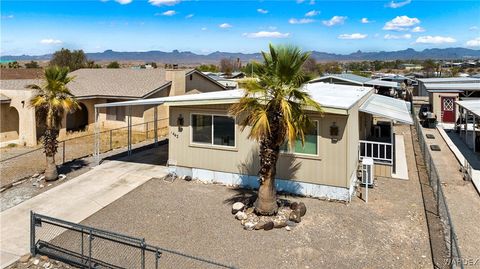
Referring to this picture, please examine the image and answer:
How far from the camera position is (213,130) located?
12844 mm

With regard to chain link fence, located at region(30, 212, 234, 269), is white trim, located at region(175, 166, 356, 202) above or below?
above

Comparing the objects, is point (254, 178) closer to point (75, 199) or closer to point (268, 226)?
point (268, 226)

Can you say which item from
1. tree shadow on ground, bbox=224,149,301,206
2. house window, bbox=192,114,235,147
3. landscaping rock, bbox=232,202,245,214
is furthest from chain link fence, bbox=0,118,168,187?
landscaping rock, bbox=232,202,245,214

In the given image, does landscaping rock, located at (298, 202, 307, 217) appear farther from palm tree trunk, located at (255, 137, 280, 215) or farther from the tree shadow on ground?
the tree shadow on ground

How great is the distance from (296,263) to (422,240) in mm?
3319

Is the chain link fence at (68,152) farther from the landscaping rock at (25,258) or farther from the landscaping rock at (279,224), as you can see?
the landscaping rock at (279,224)

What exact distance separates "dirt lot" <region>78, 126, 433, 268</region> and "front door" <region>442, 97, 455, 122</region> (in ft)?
61.6

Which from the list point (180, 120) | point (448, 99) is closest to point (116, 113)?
point (180, 120)

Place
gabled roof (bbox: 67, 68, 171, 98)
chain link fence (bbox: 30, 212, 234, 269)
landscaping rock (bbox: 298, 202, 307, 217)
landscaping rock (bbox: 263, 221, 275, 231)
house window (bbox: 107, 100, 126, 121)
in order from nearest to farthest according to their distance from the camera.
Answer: chain link fence (bbox: 30, 212, 234, 269) → landscaping rock (bbox: 263, 221, 275, 231) → landscaping rock (bbox: 298, 202, 307, 217) → gabled roof (bbox: 67, 68, 171, 98) → house window (bbox: 107, 100, 126, 121)

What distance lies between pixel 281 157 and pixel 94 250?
20.3 feet

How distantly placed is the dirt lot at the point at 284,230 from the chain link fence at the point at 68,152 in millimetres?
6194

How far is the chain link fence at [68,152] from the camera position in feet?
50.4

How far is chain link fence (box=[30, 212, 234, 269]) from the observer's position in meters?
7.77

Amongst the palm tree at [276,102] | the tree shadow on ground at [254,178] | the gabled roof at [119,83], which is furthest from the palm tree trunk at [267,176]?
the gabled roof at [119,83]
